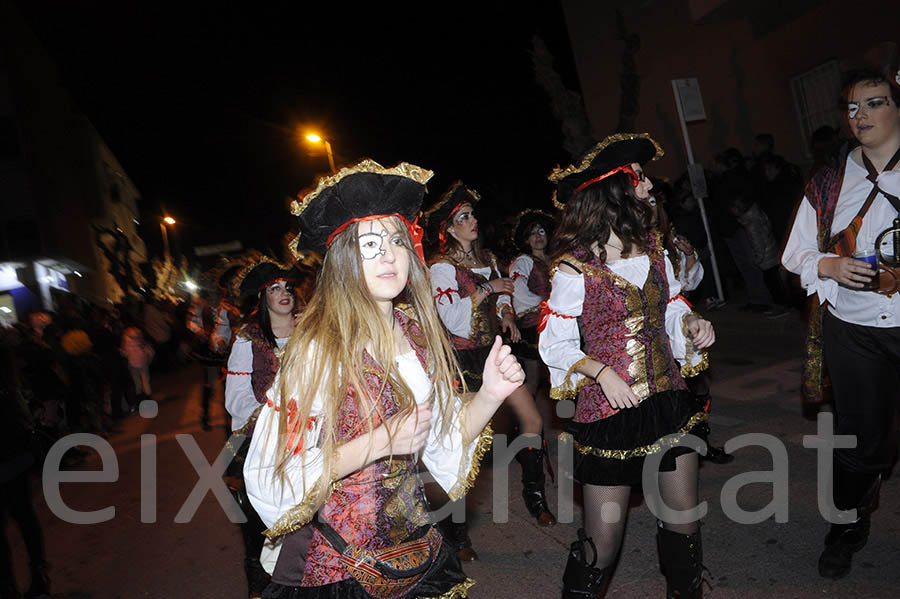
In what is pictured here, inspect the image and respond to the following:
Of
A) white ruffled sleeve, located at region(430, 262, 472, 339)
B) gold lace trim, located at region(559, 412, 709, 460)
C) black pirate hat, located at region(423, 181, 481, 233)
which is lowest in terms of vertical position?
gold lace trim, located at region(559, 412, 709, 460)

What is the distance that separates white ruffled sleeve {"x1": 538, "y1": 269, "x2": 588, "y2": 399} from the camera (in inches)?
112

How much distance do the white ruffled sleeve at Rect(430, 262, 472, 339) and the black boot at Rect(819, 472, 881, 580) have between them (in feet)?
8.26

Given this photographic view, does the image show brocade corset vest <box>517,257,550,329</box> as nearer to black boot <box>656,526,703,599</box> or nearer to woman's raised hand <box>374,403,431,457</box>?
black boot <box>656,526,703,599</box>

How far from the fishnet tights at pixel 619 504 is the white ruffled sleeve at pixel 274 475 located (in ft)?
4.53

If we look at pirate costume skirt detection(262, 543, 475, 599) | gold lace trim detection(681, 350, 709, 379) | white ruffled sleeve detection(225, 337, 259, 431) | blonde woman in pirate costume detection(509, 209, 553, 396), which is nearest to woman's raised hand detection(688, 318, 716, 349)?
gold lace trim detection(681, 350, 709, 379)

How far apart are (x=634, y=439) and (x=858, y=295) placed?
131cm

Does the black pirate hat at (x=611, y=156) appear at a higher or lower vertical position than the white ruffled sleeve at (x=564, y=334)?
higher

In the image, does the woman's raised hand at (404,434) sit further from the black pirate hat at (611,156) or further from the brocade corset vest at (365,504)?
the black pirate hat at (611,156)

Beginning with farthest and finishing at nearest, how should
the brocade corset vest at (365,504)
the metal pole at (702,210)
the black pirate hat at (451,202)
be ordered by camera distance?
1. the metal pole at (702,210)
2. the black pirate hat at (451,202)
3. the brocade corset vest at (365,504)

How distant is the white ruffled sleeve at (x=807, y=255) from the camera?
10.4 feet

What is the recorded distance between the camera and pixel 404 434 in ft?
6.13

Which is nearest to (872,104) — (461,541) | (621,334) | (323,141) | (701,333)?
(701,333)

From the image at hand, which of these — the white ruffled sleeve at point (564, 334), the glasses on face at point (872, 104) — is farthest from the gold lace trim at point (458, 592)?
the glasses on face at point (872, 104)

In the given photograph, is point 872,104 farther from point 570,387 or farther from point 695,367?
point 570,387
